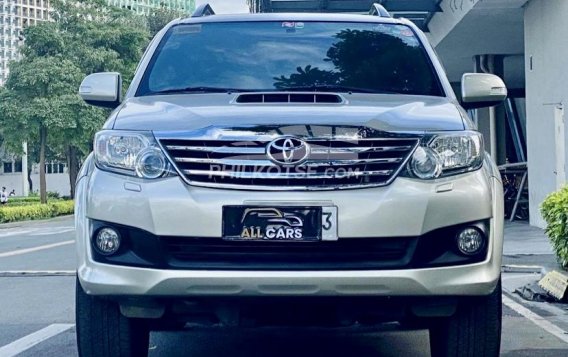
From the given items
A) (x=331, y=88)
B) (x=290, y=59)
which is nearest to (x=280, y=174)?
(x=331, y=88)

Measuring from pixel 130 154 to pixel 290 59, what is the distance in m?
1.49

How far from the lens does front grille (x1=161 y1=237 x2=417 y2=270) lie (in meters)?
4.31

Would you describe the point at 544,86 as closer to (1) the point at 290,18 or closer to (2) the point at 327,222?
(1) the point at 290,18

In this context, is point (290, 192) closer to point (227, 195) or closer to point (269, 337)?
point (227, 195)

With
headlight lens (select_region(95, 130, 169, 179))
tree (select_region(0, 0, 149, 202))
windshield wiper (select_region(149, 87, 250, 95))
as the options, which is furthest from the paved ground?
tree (select_region(0, 0, 149, 202))

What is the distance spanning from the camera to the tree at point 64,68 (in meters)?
39.6

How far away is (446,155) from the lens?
4.50 metres

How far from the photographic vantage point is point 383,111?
185 inches

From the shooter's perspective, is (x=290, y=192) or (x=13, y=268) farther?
(x=13, y=268)

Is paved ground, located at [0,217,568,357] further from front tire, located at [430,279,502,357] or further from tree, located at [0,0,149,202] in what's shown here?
tree, located at [0,0,149,202]

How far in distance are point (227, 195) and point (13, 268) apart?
9294 millimetres

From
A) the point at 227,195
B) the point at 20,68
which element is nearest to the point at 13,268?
the point at 227,195

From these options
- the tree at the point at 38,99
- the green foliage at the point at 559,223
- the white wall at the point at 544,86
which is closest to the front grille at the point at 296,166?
the green foliage at the point at 559,223

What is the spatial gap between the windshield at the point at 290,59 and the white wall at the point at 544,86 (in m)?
11.5
